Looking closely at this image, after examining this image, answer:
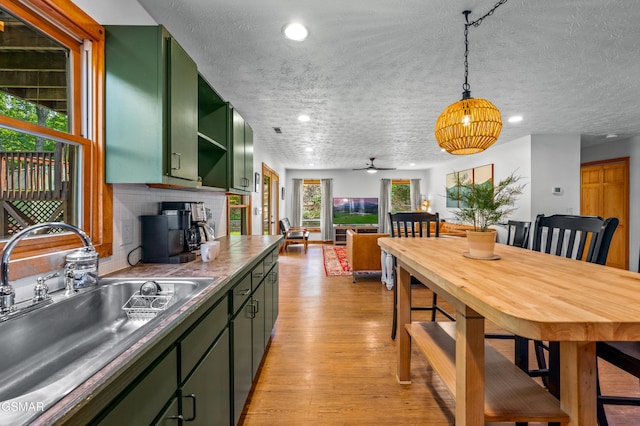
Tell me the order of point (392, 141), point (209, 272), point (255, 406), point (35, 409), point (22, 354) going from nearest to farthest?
point (35, 409) < point (22, 354) < point (209, 272) < point (255, 406) < point (392, 141)

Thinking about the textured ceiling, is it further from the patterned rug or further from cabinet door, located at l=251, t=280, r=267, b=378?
the patterned rug

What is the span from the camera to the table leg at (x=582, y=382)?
95cm

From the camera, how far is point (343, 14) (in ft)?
5.93

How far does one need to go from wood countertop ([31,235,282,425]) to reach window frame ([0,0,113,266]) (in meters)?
0.26

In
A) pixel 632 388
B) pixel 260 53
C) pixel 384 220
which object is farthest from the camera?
pixel 384 220

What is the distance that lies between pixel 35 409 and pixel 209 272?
982 mm

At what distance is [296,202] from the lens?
9.40 meters

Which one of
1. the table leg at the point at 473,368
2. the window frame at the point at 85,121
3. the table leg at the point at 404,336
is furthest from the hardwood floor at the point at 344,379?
the window frame at the point at 85,121

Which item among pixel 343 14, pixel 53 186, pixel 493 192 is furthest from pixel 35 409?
pixel 343 14

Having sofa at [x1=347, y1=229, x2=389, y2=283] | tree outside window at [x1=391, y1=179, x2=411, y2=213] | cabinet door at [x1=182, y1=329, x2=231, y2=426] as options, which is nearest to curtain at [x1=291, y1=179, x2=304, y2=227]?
tree outside window at [x1=391, y1=179, x2=411, y2=213]

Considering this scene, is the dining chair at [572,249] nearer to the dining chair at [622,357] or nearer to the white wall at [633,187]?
the dining chair at [622,357]

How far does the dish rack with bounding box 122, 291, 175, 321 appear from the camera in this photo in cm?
119

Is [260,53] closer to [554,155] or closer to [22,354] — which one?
[22,354]

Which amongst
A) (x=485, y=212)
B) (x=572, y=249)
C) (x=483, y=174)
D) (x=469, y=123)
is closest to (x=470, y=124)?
(x=469, y=123)
